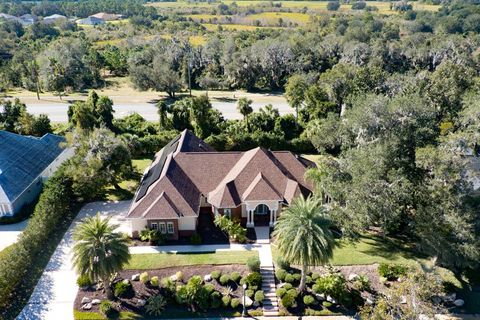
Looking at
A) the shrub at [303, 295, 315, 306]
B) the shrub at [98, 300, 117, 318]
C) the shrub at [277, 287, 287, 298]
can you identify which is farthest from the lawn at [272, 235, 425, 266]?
the shrub at [98, 300, 117, 318]

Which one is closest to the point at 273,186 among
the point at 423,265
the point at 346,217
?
the point at 346,217

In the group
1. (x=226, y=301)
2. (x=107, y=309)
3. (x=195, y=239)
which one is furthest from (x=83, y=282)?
(x=226, y=301)

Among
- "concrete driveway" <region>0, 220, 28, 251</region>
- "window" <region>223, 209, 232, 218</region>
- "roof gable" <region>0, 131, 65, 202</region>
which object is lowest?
"concrete driveway" <region>0, 220, 28, 251</region>

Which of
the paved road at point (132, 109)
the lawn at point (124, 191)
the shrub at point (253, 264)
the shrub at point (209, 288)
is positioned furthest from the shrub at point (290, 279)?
the paved road at point (132, 109)

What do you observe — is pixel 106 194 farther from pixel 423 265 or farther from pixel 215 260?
pixel 423 265

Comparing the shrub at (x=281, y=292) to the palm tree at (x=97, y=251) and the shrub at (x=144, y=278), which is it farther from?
the palm tree at (x=97, y=251)

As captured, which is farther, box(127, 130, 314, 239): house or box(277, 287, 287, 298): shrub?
box(127, 130, 314, 239): house

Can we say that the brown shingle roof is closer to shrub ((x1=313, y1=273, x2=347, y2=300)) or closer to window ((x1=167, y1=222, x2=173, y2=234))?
window ((x1=167, y1=222, x2=173, y2=234))

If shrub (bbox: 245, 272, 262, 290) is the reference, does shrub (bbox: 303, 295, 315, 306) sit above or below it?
below
